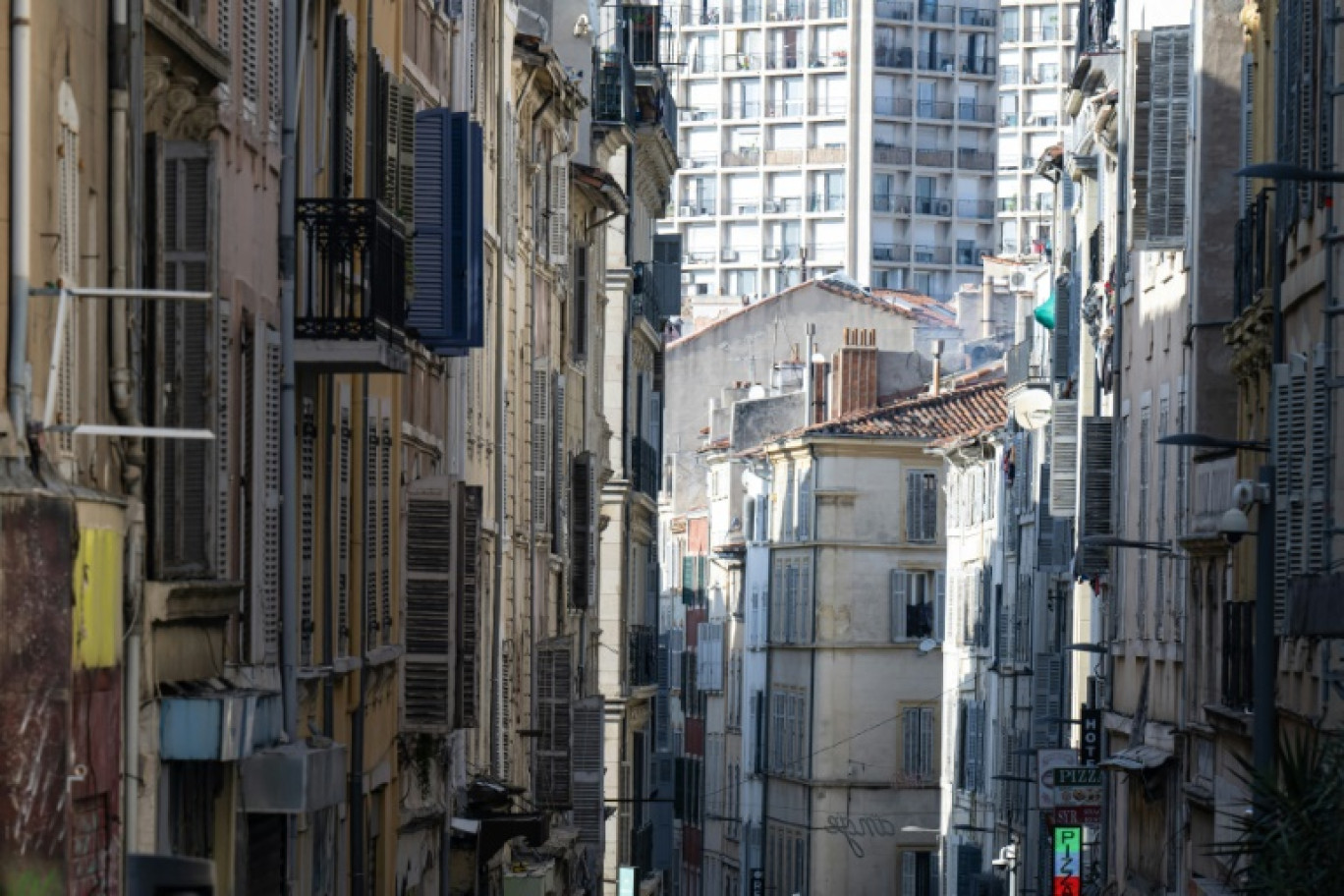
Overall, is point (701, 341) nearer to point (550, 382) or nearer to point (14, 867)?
point (550, 382)

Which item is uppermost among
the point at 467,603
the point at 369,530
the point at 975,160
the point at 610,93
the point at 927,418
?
the point at 975,160

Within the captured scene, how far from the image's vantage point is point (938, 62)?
151250 mm

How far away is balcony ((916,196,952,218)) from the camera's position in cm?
15012

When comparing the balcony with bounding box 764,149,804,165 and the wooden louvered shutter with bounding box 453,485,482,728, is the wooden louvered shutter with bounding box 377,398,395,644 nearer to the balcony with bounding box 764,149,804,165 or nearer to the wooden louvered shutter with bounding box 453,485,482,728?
the wooden louvered shutter with bounding box 453,485,482,728

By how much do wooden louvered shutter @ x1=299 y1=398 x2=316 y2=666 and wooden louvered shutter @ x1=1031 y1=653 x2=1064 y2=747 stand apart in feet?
108

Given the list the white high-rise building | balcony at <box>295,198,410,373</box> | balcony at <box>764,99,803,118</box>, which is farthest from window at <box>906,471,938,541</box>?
balcony at <box>764,99,803,118</box>

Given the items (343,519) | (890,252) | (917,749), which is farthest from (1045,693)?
(890,252)

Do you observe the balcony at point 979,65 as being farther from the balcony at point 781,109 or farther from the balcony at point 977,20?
the balcony at point 781,109

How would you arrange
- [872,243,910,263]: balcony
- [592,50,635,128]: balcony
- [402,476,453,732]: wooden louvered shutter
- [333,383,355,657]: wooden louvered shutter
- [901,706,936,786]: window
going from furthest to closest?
[872,243,910,263]: balcony → [901,706,936,786]: window → [592,50,635,128]: balcony → [402,476,453,732]: wooden louvered shutter → [333,383,355,657]: wooden louvered shutter

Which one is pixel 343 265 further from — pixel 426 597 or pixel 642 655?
pixel 642 655

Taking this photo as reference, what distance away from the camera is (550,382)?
45.7m

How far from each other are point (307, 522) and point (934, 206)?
128m

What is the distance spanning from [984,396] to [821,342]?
15.0 metres

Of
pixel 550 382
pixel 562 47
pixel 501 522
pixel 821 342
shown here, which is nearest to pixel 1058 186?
pixel 562 47
